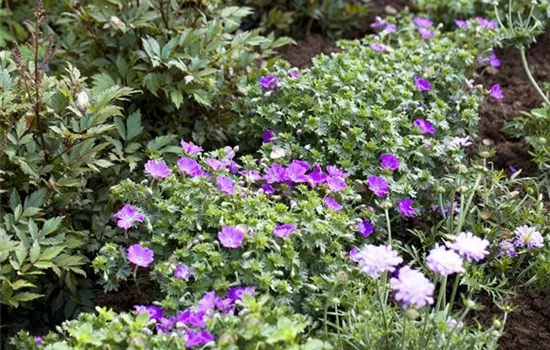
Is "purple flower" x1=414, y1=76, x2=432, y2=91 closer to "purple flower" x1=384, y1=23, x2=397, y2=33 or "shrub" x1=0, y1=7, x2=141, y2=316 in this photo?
"purple flower" x1=384, y1=23, x2=397, y2=33

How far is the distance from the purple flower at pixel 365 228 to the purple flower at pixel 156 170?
65 cm

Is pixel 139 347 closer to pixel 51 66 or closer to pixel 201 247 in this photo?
pixel 201 247

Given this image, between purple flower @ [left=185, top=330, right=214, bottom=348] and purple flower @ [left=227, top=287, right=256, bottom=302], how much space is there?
0.57 ft

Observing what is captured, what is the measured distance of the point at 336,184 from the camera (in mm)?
2854

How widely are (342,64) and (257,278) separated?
127 cm

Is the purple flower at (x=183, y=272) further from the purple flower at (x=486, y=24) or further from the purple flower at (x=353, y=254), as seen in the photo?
the purple flower at (x=486, y=24)

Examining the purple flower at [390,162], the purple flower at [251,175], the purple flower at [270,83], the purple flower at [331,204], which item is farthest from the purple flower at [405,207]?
the purple flower at [270,83]

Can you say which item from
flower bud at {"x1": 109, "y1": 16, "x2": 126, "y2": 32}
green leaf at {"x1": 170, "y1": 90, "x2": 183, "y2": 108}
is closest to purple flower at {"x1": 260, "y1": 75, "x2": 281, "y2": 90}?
green leaf at {"x1": 170, "y1": 90, "x2": 183, "y2": 108}

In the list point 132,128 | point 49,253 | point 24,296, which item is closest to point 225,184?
point 132,128

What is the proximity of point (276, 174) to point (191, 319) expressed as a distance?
2.47 feet

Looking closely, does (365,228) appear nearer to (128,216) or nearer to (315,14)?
(128,216)

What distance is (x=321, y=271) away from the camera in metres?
2.65

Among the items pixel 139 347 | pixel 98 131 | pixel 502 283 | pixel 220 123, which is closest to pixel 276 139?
pixel 220 123

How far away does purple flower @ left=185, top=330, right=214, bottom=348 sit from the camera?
223cm
